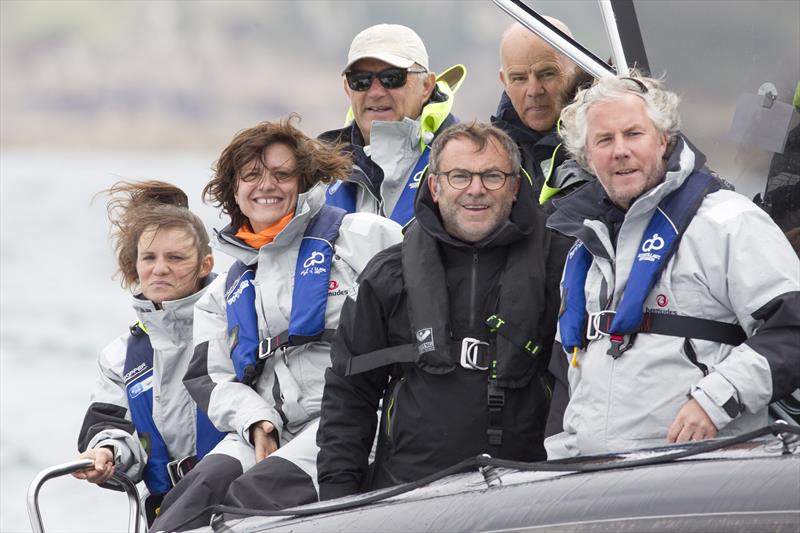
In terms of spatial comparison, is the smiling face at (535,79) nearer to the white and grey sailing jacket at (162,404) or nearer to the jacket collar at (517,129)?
the jacket collar at (517,129)

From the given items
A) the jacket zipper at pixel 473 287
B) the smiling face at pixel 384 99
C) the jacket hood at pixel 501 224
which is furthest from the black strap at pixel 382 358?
the smiling face at pixel 384 99

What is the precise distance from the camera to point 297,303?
3.24 metres

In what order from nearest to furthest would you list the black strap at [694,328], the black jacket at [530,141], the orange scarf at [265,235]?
the black strap at [694,328], the orange scarf at [265,235], the black jacket at [530,141]

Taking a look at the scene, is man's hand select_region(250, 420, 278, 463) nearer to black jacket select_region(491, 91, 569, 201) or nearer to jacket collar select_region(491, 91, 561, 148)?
black jacket select_region(491, 91, 569, 201)

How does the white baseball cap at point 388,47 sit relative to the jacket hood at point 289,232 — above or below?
above

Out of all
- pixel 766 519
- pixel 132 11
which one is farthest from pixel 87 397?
pixel 766 519

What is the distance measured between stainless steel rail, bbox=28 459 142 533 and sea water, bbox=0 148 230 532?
7.79 meters

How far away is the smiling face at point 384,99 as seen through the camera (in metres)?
3.77

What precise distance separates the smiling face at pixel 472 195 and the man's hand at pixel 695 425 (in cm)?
68

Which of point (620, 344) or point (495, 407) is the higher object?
point (620, 344)

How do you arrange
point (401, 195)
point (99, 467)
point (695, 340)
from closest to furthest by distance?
1. point (695, 340)
2. point (99, 467)
3. point (401, 195)

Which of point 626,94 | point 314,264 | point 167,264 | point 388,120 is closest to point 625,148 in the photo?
point 626,94

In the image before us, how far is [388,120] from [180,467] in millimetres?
1109

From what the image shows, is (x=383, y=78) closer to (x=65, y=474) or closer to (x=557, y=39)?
(x=557, y=39)
